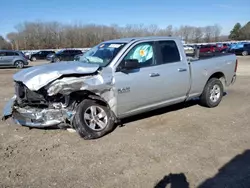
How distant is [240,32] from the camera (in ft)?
270

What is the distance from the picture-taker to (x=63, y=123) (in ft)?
14.8

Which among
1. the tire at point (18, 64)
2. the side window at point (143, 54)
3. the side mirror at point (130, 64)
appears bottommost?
the tire at point (18, 64)

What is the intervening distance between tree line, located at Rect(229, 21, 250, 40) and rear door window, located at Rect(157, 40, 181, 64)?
81.0 m

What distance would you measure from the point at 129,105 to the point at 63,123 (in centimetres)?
128

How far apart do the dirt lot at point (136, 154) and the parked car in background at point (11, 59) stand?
19.3m

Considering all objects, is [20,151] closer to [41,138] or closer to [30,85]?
[41,138]

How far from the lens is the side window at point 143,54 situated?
5001 mm

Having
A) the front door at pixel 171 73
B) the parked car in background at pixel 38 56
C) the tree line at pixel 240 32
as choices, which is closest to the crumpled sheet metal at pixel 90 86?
the front door at pixel 171 73

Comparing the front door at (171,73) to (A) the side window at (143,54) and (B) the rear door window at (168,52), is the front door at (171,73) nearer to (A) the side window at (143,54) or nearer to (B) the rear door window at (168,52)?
(B) the rear door window at (168,52)

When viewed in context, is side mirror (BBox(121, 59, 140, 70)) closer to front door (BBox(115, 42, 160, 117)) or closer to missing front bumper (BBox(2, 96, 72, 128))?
front door (BBox(115, 42, 160, 117))

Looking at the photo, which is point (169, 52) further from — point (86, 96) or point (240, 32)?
point (240, 32)

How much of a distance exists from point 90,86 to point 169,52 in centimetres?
209

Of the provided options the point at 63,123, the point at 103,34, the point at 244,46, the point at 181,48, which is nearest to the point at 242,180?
the point at 63,123

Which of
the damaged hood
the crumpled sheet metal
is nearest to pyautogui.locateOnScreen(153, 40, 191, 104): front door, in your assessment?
the crumpled sheet metal
